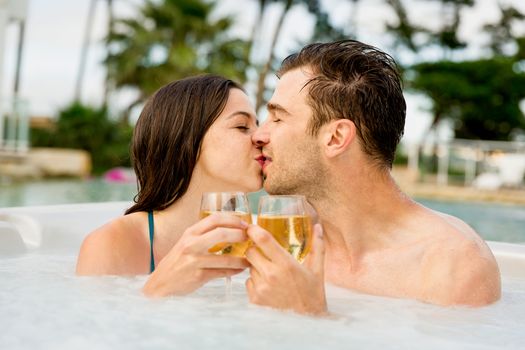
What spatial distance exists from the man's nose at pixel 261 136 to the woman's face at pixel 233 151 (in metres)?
0.06

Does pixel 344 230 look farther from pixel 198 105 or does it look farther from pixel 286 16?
pixel 286 16

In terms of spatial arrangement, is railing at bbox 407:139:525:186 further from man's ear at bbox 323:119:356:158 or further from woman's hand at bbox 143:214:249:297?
woman's hand at bbox 143:214:249:297

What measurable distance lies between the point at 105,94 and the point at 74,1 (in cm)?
341

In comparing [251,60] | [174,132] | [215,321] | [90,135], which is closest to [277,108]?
[174,132]

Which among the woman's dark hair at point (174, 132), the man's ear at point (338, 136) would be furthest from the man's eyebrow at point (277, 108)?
the woman's dark hair at point (174, 132)

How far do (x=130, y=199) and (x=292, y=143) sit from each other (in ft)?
24.7

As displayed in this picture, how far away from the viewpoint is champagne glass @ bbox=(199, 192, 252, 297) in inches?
62.8

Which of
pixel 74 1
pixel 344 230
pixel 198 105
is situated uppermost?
pixel 74 1

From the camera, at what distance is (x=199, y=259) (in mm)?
1627

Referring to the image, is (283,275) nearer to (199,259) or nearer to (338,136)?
(199,259)

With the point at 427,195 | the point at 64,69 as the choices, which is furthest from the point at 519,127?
the point at 64,69

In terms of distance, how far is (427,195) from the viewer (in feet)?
39.9

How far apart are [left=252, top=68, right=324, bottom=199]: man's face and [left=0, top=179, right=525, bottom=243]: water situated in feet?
18.7

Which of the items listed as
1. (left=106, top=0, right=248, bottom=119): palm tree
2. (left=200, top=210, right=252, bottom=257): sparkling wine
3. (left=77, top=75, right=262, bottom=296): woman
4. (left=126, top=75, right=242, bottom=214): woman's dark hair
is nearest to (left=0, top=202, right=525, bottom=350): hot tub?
(left=77, top=75, right=262, bottom=296): woman
